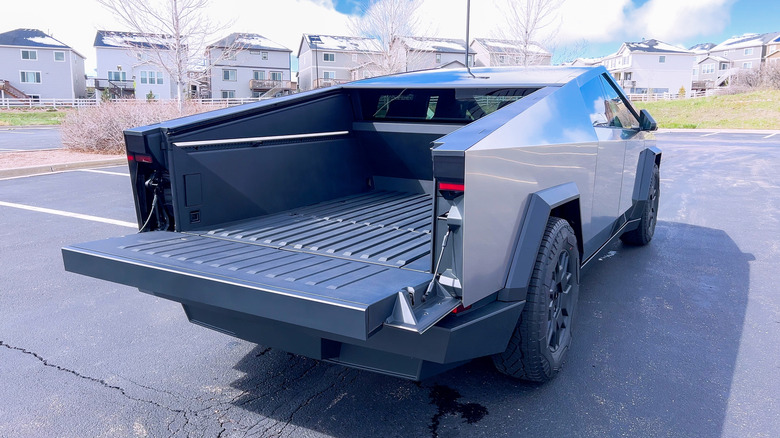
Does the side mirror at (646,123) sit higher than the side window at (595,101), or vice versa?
the side window at (595,101)

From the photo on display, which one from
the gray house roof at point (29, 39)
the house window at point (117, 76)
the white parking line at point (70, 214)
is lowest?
the white parking line at point (70, 214)

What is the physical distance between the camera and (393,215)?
4168 millimetres

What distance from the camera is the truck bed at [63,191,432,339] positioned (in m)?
2.21

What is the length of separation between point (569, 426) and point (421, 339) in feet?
3.32

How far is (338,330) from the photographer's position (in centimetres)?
213

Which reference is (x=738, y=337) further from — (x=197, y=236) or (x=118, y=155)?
(x=118, y=155)

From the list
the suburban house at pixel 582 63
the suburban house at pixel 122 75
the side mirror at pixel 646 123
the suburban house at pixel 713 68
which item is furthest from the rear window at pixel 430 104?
the suburban house at pixel 713 68

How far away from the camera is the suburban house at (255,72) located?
5838cm

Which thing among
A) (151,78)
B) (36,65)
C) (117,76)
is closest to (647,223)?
(151,78)

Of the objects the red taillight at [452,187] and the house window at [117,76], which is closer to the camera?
the red taillight at [452,187]

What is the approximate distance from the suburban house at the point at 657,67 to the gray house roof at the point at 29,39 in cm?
6288

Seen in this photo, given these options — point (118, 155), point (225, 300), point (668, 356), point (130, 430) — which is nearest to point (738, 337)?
point (668, 356)

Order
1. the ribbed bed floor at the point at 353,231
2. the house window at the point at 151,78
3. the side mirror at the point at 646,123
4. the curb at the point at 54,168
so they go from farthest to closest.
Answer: the house window at the point at 151,78 < the curb at the point at 54,168 < the side mirror at the point at 646,123 < the ribbed bed floor at the point at 353,231

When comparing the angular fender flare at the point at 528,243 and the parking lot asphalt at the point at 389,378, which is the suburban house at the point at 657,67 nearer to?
the parking lot asphalt at the point at 389,378
